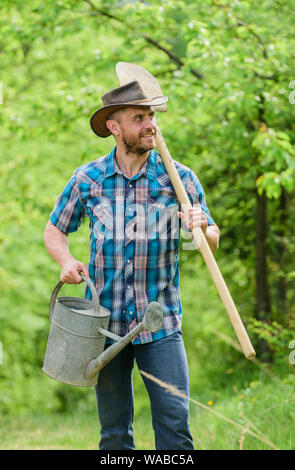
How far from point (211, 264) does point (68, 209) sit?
0.74 m

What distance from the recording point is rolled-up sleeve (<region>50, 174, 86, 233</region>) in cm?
286

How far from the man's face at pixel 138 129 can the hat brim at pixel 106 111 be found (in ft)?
0.10

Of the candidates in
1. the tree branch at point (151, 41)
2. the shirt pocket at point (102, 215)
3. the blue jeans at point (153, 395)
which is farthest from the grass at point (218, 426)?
the tree branch at point (151, 41)

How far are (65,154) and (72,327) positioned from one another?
29.9 ft

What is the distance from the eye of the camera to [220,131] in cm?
566

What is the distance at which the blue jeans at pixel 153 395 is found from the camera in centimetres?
264

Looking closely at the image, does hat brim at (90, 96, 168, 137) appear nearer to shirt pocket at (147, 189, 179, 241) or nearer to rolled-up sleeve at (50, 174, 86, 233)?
rolled-up sleeve at (50, 174, 86, 233)

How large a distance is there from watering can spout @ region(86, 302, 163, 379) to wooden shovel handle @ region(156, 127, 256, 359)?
0.89ft

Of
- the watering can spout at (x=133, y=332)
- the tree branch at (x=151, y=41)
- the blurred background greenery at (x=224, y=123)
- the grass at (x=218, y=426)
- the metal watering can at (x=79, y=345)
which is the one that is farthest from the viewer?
the tree branch at (x=151, y=41)

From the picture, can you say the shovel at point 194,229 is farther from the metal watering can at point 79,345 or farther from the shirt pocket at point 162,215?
the metal watering can at point 79,345

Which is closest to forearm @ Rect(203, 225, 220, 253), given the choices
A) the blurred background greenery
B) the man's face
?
the man's face

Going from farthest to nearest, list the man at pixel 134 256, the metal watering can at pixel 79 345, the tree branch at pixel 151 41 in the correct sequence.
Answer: the tree branch at pixel 151 41 < the man at pixel 134 256 < the metal watering can at pixel 79 345

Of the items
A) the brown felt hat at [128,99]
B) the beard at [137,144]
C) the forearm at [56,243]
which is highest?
the brown felt hat at [128,99]
